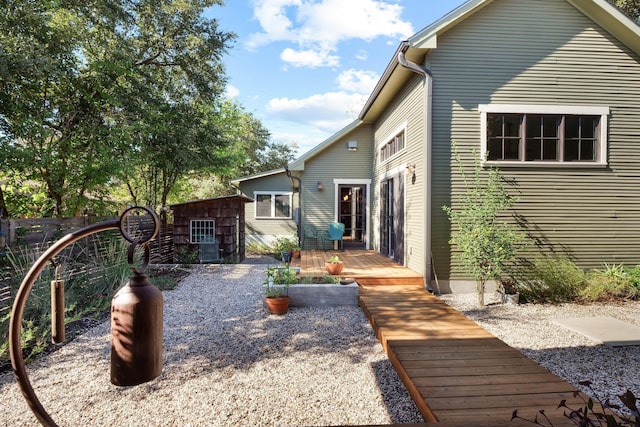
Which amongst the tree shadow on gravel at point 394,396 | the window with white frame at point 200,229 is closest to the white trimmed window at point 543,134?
the tree shadow on gravel at point 394,396

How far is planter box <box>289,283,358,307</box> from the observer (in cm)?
565

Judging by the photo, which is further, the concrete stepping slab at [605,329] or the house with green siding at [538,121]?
the house with green siding at [538,121]

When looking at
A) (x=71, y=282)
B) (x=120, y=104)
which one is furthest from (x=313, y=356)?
(x=120, y=104)

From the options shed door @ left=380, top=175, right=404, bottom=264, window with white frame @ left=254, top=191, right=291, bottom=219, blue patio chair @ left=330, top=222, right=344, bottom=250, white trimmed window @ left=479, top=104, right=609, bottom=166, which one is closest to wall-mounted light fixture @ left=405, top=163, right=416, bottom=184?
shed door @ left=380, top=175, right=404, bottom=264

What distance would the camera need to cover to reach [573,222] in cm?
650

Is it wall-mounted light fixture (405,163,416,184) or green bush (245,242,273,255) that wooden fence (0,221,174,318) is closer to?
wall-mounted light fixture (405,163,416,184)

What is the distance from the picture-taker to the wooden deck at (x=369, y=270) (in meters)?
6.37

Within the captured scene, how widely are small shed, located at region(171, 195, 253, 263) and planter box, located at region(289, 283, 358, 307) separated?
4.81m

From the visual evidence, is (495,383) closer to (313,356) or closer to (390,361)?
(390,361)

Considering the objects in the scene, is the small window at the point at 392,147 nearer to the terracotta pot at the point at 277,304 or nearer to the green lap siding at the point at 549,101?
the green lap siding at the point at 549,101

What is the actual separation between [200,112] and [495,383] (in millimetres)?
11888

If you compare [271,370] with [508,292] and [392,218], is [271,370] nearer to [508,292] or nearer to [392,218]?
[508,292]

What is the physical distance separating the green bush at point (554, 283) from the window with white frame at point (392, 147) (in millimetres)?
3596

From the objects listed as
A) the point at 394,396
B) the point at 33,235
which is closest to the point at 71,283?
the point at 33,235
